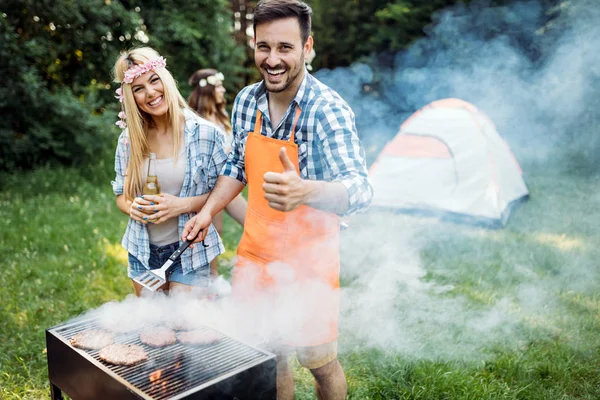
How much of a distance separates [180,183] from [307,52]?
3.39 ft

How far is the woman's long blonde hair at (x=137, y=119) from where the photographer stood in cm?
267

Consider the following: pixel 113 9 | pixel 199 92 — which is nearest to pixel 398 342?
pixel 199 92

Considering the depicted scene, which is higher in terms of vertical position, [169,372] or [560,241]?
[169,372]

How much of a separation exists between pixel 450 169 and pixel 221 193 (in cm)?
465

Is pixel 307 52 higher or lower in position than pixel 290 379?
higher

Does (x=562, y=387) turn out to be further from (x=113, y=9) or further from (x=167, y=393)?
(x=113, y=9)

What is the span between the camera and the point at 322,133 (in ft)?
7.15

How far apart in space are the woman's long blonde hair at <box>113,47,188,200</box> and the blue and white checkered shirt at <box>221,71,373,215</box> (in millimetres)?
479

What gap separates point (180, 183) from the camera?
2752 millimetres

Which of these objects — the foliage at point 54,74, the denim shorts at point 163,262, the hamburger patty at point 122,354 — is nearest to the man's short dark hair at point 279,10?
the denim shorts at point 163,262

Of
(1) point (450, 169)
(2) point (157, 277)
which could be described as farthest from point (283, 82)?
(1) point (450, 169)

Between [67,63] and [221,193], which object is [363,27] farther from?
[221,193]

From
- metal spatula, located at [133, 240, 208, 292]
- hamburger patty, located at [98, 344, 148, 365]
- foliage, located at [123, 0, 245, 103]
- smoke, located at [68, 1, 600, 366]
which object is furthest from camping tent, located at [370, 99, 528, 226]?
foliage, located at [123, 0, 245, 103]

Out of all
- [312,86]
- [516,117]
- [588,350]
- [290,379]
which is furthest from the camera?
[516,117]
